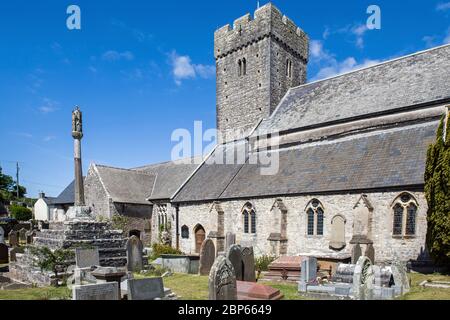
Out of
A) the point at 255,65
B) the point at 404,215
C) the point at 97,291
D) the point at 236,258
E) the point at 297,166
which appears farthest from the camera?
the point at 255,65

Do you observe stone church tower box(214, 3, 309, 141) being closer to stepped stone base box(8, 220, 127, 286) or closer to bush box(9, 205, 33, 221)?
stepped stone base box(8, 220, 127, 286)

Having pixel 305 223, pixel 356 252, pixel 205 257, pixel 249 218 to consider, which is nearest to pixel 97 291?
pixel 205 257

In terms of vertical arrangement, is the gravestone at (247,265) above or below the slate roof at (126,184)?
below

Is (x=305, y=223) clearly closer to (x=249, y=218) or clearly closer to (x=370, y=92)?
(x=249, y=218)

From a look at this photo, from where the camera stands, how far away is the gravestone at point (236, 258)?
12422mm

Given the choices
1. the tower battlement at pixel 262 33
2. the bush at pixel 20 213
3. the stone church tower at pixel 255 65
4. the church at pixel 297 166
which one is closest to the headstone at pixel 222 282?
the church at pixel 297 166

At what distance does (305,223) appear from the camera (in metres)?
18.8

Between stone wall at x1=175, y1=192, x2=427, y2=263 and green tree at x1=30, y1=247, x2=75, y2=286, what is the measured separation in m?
10.5

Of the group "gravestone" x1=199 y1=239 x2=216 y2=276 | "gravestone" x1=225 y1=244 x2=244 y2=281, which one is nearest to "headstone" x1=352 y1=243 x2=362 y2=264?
"gravestone" x1=225 y1=244 x2=244 y2=281

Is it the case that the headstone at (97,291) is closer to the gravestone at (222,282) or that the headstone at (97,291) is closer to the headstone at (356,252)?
the gravestone at (222,282)

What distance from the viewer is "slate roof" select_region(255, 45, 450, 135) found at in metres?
19.7

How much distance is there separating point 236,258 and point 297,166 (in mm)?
10216

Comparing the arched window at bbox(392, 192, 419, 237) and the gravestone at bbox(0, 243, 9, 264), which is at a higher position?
the arched window at bbox(392, 192, 419, 237)
